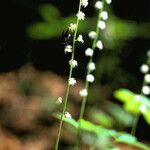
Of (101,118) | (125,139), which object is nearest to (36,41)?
(101,118)

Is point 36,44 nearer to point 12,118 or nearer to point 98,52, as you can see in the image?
point 98,52

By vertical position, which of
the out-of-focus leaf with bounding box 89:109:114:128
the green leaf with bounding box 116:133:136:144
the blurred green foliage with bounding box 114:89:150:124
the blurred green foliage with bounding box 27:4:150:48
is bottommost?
the green leaf with bounding box 116:133:136:144

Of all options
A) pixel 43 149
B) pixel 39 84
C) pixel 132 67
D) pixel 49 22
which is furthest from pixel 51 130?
pixel 132 67

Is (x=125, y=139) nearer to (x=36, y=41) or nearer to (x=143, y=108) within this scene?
(x=143, y=108)

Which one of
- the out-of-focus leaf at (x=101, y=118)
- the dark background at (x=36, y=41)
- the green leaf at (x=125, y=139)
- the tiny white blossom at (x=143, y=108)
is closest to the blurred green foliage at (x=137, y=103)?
the tiny white blossom at (x=143, y=108)

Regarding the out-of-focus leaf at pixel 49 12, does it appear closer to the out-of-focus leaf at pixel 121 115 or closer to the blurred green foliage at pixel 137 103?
the out-of-focus leaf at pixel 121 115

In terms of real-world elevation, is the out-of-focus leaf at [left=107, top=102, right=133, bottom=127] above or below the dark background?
below

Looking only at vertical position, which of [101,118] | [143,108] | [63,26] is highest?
[63,26]

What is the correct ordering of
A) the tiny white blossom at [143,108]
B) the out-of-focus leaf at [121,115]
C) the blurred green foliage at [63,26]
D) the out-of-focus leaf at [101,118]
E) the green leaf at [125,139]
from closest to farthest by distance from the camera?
the green leaf at [125,139]
the tiny white blossom at [143,108]
the out-of-focus leaf at [101,118]
the out-of-focus leaf at [121,115]
the blurred green foliage at [63,26]

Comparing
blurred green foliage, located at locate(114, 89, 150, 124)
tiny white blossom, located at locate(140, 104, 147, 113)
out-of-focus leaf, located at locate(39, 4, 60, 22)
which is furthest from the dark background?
tiny white blossom, located at locate(140, 104, 147, 113)

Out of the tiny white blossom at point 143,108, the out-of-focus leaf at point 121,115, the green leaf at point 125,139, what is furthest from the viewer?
the out-of-focus leaf at point 121,115

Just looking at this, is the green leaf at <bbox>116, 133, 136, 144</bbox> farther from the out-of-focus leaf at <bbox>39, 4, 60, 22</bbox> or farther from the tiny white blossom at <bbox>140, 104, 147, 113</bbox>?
the out-of-focus leaf at <bbox>39, 4, 60, 22</bbox>
